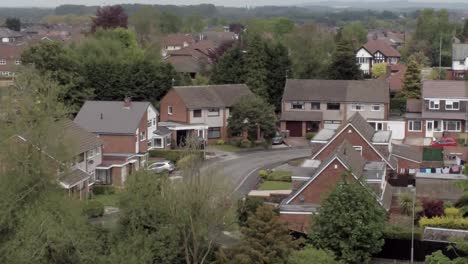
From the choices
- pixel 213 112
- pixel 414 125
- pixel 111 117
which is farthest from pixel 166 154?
pixel 414 125

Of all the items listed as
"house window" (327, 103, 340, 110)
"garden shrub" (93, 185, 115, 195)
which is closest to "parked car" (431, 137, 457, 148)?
"house window" (327, 103, 340, 110)

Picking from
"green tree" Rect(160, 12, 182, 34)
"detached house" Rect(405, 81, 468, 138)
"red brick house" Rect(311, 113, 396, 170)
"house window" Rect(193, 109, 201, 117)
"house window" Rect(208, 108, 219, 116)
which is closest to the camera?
"red brick house" Rect(311, 113, 396, 170)

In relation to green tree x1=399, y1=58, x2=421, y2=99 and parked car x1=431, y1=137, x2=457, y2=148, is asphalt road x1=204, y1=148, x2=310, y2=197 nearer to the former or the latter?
parked car x1=431, y1=137, x2=457, y2=148

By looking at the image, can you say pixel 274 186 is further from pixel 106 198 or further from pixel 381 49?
pixel 381 49

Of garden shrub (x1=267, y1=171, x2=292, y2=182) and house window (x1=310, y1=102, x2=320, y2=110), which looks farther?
house window (x1=310, y1=102, x2=320, y2=110)

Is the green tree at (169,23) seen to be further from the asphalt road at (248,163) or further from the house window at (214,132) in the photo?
the asphalt road at (248,163)
